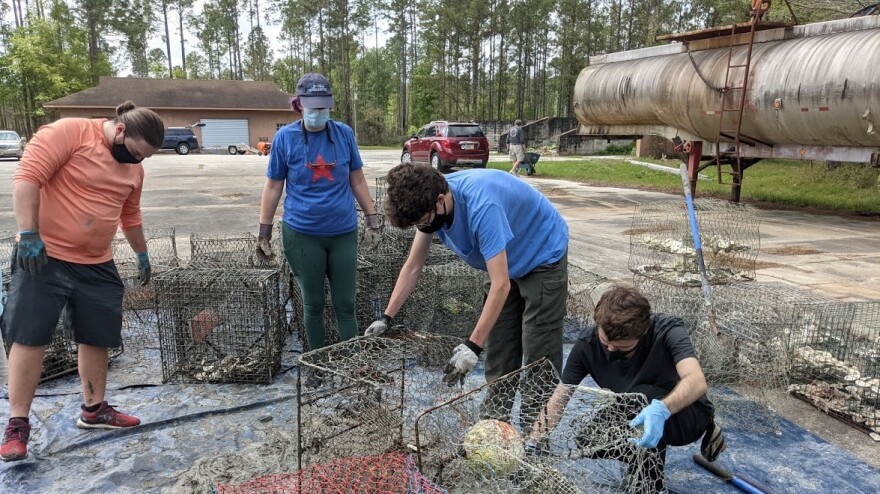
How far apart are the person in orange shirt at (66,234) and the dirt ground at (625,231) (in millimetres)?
3706

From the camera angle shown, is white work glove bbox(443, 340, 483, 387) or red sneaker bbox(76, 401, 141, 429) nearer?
white work glove bbox(443, 340, 483, 387)

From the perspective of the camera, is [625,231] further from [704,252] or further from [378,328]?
[378,328]

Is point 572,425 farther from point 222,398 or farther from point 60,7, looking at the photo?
point 60,7

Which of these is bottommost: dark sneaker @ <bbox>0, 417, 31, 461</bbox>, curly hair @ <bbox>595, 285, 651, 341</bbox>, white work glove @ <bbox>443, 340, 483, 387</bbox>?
dark sneaker @ <bbox>0, 417, 31, 461</bbox>

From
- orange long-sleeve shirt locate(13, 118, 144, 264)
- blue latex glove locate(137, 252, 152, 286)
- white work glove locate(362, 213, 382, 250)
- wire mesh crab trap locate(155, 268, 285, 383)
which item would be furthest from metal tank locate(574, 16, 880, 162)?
orange long-sleeve shirt locate(13, 118, 144, 264)

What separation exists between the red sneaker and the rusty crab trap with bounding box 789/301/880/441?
3.78m

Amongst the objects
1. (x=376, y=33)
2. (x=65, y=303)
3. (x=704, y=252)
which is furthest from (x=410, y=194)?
(x=376, y=33)

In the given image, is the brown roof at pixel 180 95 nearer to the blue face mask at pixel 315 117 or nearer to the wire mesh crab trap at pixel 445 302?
the wire mesh crab trap at pixel 445 302

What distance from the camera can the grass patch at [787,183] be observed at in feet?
39.8

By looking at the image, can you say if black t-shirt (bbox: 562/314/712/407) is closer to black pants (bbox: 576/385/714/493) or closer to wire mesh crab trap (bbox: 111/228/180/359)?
black pants (bbox: 576/385/714/493)

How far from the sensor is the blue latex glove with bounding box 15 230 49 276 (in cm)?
254

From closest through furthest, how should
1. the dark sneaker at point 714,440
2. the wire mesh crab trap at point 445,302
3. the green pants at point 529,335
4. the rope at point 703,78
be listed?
the dark sneaker at point 714,440
the green pants at point 529,335
the wire mesh crab trap at point 445,302
the rope at point 703,78

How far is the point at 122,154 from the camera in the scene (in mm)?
2834

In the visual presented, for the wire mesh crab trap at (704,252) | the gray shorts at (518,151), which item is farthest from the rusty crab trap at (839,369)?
the gray shorts at (518,151)
